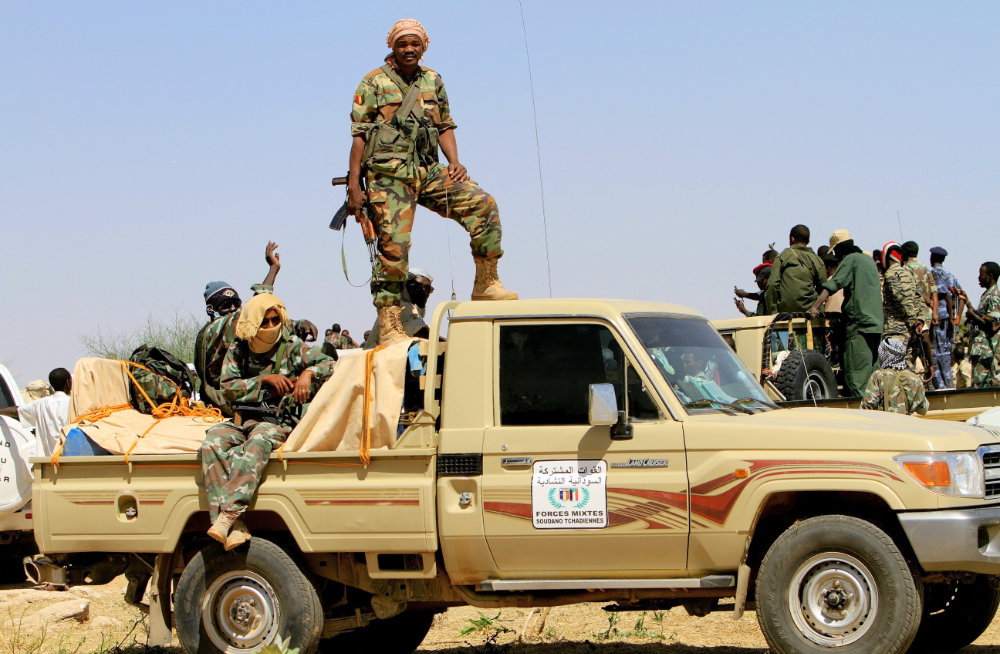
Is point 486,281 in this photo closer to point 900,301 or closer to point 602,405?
point 602,405

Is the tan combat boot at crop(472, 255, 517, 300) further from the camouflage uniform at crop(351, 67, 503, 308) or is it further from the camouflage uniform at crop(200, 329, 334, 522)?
the camouflage uniform at crop(200, 329, 334, 522)

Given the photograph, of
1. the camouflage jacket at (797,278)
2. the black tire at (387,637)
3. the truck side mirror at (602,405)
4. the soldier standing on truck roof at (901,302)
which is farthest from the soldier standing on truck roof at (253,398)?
the soldier standing on truck roof at (901,302)

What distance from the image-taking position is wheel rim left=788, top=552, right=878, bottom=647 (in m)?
5.68

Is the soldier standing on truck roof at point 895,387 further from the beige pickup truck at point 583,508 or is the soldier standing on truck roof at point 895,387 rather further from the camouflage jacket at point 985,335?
the camouflage jacket at point 985,335

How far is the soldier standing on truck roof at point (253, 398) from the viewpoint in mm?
6441

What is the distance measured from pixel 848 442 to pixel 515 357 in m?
1.71

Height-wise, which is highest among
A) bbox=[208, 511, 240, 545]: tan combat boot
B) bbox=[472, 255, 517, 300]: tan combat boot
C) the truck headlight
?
bbox=[472, 255, 517, 300]: tan combat boot

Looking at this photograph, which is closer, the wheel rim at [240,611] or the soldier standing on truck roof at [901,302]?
the wheel rim at [240,611]

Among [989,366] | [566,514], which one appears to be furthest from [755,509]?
[989,366]

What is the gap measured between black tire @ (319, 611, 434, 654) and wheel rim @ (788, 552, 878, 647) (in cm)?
277

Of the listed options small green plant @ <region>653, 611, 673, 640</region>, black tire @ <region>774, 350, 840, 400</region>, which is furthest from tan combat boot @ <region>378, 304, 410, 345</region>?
black tire @ <region>774, 350, 840, 400</region>

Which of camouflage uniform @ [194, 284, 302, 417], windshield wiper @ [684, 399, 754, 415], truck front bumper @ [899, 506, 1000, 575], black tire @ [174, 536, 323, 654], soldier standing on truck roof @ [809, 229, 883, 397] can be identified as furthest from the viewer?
soldier standing on truck roof @ [809, 229, 883, 397]

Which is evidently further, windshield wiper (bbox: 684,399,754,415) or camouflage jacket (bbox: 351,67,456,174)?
camouflage jacket (bbox: 351,67,456,174)

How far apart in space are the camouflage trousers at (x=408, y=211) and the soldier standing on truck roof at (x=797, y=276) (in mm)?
5884
